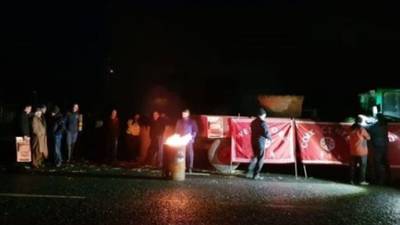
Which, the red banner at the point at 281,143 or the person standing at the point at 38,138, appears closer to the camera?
the red banner at the point at 281,143

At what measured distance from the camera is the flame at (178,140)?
13.1m

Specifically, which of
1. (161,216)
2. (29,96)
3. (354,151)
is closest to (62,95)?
(29,96)

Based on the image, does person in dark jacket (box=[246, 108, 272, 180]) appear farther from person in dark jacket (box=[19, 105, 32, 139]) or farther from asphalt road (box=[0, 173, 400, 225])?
person in dark jacket (box=[19, 105, 32, 139])

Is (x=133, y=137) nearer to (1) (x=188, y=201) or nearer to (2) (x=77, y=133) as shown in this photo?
(2) (x=77, y=133)

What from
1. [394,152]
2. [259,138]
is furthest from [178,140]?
[394,152]

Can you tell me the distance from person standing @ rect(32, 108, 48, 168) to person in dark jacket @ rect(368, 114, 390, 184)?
31.5 feet

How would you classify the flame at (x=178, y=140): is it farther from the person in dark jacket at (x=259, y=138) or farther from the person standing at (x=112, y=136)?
the person standing at (x=112, y=136)

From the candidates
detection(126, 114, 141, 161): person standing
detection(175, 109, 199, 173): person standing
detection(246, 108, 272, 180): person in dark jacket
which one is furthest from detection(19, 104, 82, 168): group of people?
detection(246, 108, 272, 180): person in dark jacket

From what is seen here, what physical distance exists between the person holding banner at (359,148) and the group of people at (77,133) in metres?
4.46

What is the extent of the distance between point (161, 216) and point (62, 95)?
32.4 m

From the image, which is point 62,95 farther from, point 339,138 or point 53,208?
point 53,208

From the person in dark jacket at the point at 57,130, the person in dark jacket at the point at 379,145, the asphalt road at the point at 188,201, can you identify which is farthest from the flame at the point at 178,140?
the person in dark jacket at the point at 379,145

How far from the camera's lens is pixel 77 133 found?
16844 millimetres

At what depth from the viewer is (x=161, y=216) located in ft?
28.4
